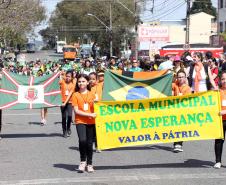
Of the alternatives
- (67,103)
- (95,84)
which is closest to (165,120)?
(95,84)

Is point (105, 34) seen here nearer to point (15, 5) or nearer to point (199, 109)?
point (15, 5)

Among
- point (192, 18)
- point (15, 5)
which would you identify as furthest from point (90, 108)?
point (192, 18)

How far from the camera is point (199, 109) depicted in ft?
33.3

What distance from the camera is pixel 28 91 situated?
14539 millimetres

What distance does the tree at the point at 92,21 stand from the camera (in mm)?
89812

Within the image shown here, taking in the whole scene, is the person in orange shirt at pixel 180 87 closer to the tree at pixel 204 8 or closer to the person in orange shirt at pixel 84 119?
the person in orange shirt at pixel 84 119

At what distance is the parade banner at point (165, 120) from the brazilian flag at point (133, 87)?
2.00 m

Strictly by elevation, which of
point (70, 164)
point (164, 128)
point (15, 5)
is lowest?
point (70, 164)

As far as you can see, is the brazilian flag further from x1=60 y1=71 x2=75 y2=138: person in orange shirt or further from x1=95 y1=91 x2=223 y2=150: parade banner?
x1=60 y1=71 x2=75 y2=138: person in orange shirt

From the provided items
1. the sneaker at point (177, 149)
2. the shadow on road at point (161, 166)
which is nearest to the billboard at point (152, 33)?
the sneaker at point (177, 149)

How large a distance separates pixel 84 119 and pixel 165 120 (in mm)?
1334

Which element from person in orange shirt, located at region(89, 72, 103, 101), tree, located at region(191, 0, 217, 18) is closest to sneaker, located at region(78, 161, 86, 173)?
person in orange shirt, located at region(89, 72, 103, 101)

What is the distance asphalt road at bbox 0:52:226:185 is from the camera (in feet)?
30.1

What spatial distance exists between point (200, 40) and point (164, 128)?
8915 cm
